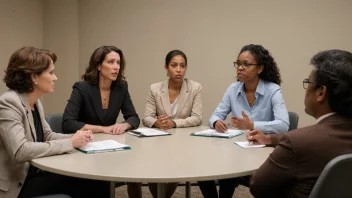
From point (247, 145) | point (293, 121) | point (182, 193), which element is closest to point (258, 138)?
point (247, 145)

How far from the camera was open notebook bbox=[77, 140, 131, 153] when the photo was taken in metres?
2.03

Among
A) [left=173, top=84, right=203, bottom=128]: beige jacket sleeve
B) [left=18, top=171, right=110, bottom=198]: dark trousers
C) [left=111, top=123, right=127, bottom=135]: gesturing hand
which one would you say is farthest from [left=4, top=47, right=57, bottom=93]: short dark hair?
[left=173, top=84, right=203, bottom=128]: beige jacket sleeve

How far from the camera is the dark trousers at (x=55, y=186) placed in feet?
6.39

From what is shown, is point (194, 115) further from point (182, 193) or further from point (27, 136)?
point (27, 136)

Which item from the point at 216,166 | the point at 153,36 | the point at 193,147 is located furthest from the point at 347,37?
the point at 216,166

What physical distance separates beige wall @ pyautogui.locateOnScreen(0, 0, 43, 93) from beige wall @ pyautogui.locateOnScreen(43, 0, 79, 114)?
12 centimetres

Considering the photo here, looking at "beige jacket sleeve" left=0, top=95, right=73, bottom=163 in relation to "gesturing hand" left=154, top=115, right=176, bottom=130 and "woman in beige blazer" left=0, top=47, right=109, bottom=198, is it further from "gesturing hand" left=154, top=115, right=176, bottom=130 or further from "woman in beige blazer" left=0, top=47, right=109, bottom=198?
"gesturing hand" left=154, top=115, right=176, bottom=130

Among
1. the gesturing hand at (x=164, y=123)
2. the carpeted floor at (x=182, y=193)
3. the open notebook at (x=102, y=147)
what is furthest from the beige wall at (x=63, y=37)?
the open notebook at (x=102, y=147)

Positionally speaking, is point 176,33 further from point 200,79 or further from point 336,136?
point 336,136

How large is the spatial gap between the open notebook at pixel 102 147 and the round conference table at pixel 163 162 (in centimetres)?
5

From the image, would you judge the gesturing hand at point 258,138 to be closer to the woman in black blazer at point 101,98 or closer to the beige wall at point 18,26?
the woman in black blazer at point 101,98

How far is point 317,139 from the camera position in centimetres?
132

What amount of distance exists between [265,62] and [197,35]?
143cm

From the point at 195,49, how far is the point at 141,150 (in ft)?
7.90
